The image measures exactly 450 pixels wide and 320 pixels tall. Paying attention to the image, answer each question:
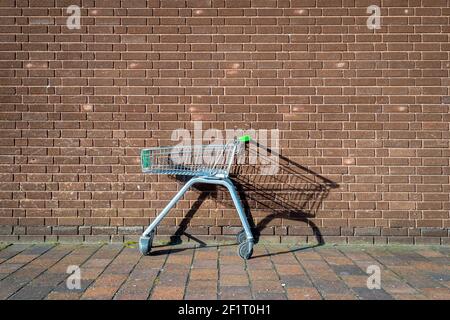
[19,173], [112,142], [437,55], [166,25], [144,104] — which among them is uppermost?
[166,25]

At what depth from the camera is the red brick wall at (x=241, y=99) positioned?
16.2ft

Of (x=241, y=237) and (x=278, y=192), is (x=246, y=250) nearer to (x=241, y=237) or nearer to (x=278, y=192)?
(x=241, y=237)

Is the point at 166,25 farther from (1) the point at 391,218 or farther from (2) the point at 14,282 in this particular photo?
(1) the point at 391,218

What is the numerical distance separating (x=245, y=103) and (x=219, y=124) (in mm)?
384

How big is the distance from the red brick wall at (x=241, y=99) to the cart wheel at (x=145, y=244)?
1.56 ft

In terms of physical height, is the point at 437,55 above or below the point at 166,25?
below

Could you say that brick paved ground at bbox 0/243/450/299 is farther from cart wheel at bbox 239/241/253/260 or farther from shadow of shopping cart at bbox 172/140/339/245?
shadow of shopping cart at bbox 172/140/339/245

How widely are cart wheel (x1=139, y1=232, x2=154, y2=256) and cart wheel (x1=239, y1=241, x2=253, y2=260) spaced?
3.14 ft

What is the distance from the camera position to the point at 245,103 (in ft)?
16.2

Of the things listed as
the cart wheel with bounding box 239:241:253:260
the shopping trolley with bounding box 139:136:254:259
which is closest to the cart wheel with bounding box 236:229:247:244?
the shopping trolley with bounding box 139:136:254:259

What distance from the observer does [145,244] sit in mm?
4438

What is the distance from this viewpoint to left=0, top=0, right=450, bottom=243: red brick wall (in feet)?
16.2

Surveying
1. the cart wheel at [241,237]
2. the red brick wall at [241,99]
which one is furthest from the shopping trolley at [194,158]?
the red brick wall at [241,99]

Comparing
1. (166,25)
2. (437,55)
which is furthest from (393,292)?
(166,25)
